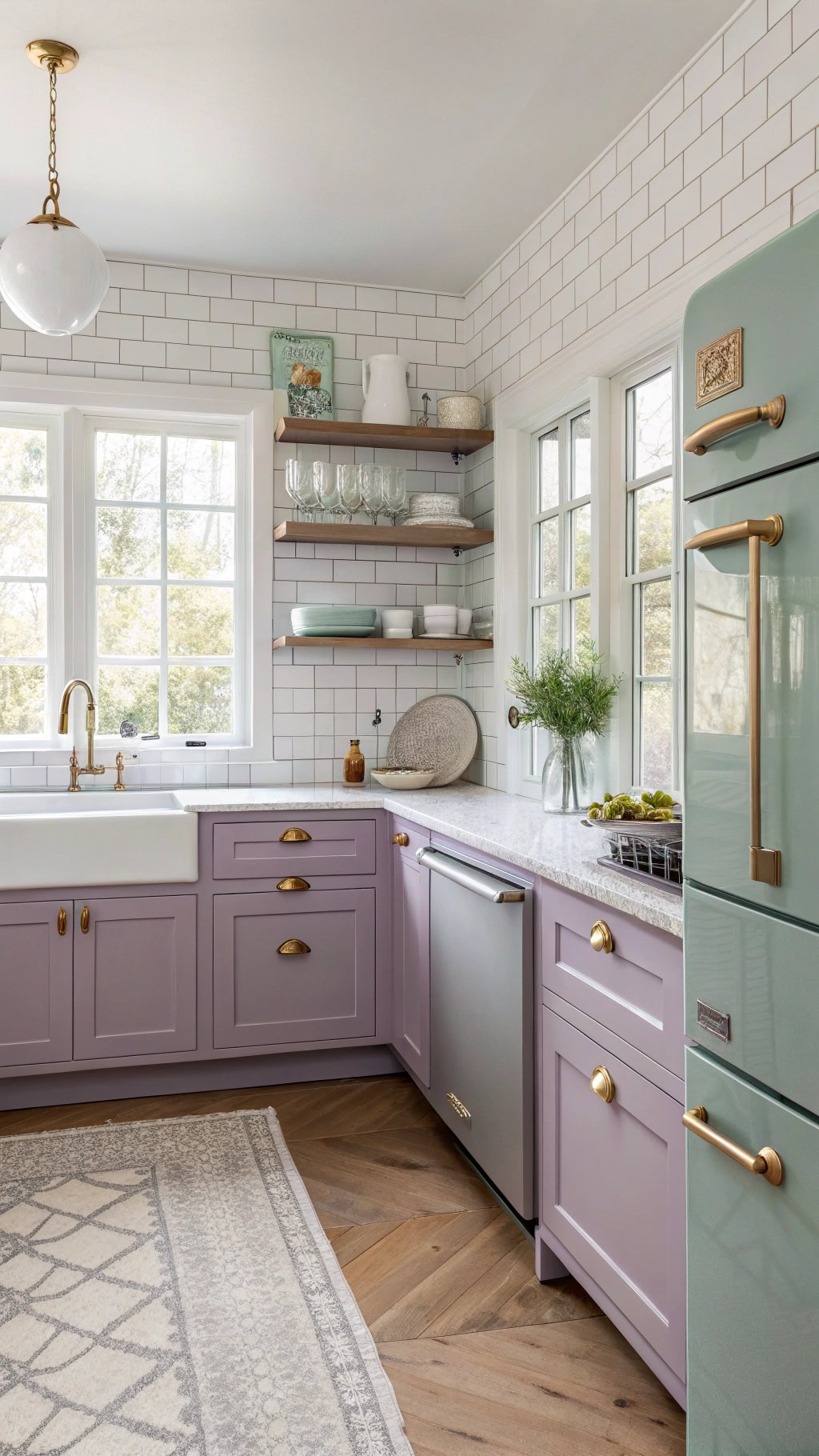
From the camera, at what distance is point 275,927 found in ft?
10.8

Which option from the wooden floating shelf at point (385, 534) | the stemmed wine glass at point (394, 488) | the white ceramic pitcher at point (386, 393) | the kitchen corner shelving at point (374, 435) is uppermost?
the white ceramic pitcher at point (386, 393)

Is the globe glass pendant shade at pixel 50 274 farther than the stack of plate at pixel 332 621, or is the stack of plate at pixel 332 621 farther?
the stack of plate at pixel 332 621

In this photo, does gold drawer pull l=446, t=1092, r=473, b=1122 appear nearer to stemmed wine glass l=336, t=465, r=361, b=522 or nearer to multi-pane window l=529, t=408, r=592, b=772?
multi-pane window l=529, t=408, r=592, b=772

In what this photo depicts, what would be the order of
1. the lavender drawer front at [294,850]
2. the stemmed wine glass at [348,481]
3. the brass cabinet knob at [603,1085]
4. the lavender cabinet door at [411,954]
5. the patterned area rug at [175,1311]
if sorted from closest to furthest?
the patterned area rug at [175,1311], the brass cabinet knob at [603,1085], the lavender cabinet door at [411,954], the lavender drawer front at [294,850], the stemmed wine glass at [348,481]

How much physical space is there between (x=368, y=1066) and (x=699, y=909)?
228 cm

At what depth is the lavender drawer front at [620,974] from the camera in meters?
1.66

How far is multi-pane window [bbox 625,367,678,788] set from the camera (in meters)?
2.68

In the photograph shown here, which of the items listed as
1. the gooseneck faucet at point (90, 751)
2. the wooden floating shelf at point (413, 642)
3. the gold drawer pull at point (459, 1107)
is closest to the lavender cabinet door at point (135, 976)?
the gooseneck faucet at point (90, 751)

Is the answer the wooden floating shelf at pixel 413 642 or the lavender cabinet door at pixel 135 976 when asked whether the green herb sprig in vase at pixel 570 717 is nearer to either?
the wooden floating shelf at pixel 413 642

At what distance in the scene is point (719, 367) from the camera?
1342 millimetres

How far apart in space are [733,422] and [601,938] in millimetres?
975

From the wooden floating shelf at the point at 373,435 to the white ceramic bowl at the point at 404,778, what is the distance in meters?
1.22

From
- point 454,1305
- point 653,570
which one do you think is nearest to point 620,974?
point 454,1305

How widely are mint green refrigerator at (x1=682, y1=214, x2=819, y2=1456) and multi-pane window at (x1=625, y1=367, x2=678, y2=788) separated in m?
1.25
